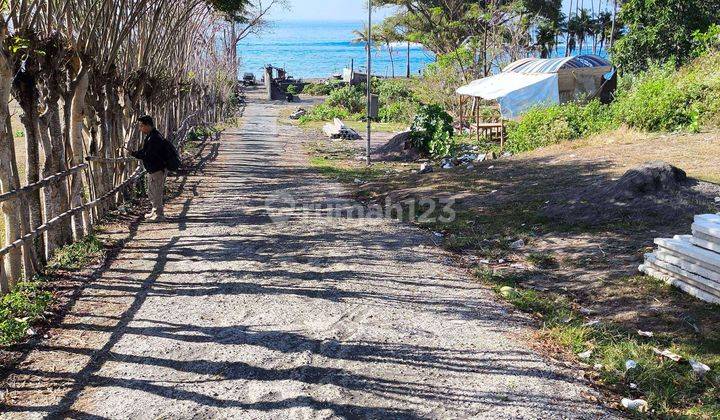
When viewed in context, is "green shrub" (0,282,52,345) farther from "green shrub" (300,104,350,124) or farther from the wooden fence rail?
"green shrub" (300,104,350,124)

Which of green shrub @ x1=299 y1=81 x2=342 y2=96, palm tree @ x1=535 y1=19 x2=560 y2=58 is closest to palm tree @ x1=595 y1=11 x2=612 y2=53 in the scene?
palm tree @ x1=535 y1=19 x2=560 y2=58

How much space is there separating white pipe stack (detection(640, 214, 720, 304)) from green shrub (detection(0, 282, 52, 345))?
599cm

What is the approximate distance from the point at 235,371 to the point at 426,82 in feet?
95.1

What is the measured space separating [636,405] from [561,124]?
1305 centimetres

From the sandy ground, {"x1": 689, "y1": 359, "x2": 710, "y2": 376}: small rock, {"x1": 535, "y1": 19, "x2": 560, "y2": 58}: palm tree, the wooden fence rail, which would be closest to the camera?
the sandy ground

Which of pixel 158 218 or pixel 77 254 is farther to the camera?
pixel 158 218

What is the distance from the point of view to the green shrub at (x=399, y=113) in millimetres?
33938

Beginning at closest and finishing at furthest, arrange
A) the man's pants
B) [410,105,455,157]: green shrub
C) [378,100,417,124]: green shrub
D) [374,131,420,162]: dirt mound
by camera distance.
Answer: the man's pants, [410,105,455,157]: green shrub, [374,131,420,162]: dirt mound, [378,100,417,124]: green shrub

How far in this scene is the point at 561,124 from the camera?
53.8 ft

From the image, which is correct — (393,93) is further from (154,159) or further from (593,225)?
(593,225)

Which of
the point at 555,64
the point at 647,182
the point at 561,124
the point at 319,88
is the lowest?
the point at 647,182

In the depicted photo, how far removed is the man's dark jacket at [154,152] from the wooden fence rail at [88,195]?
0.71m

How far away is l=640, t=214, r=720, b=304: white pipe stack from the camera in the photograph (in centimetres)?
570

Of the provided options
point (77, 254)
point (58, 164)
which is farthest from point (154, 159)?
point (77, 254)
